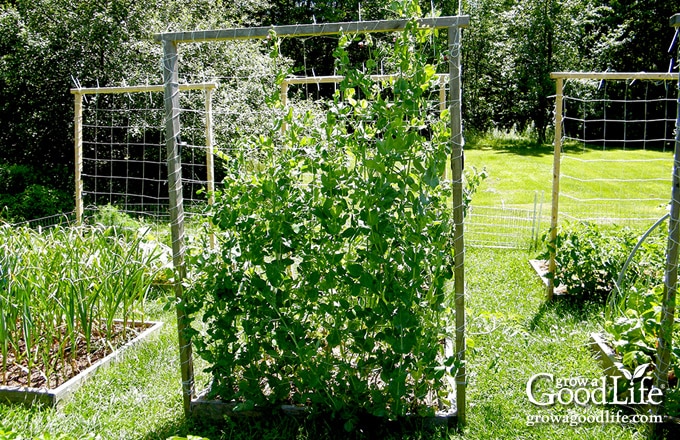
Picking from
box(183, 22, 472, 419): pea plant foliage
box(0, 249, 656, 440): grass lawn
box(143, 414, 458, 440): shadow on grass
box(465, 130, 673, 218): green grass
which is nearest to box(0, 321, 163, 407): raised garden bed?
box(0, 249, 656, 440): grass lawn

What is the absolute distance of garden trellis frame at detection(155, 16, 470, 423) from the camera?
10.1ft

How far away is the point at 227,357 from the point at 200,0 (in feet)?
30.3

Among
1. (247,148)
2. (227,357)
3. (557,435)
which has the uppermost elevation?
(247,148)

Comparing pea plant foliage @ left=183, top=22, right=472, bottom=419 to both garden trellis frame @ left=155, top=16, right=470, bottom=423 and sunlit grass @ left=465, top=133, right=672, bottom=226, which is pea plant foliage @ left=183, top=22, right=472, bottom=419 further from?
sunlit grass @ left=465, top=133, right=672, bottom=226

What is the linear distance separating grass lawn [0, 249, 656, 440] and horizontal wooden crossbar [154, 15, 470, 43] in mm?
1722

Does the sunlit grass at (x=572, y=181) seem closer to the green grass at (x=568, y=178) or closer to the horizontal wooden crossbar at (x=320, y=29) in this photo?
the green grass at (x=568, y=178)

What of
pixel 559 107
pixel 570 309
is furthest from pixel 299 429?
pixel 559 107

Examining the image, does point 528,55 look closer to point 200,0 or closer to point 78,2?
point 200,0

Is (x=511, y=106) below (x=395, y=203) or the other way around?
the other way around

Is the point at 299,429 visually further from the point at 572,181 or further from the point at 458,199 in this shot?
the point at 572,181

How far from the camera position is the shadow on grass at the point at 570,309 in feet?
16.0

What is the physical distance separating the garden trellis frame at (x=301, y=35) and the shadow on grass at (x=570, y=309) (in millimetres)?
1796

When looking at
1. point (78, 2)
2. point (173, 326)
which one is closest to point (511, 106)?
point (78, 2)

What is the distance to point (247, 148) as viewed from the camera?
3330 millimetres
